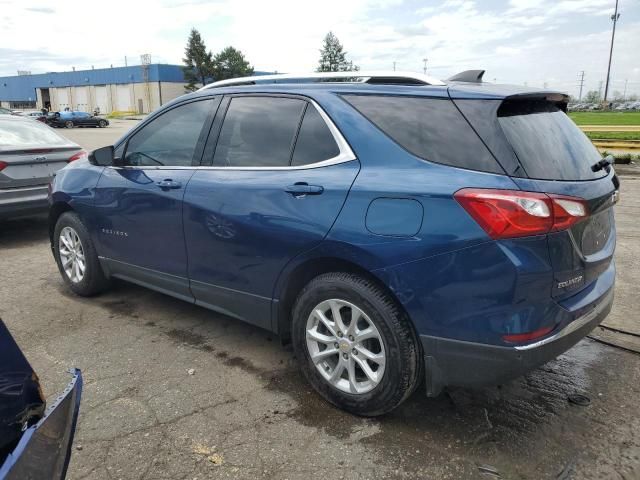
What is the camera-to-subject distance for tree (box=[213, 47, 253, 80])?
79.8m

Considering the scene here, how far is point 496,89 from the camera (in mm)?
2832

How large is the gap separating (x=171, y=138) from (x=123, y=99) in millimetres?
81348

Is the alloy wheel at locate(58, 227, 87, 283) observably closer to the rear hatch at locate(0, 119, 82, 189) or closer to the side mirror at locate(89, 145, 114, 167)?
the side mirror at locate(89, 145, 114, 167)

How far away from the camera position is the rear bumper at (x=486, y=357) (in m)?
2.43

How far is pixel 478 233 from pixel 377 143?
77 cm

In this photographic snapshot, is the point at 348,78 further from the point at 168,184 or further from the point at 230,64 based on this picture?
the point at 230,64

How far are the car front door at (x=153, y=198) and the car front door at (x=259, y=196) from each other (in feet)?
0.47

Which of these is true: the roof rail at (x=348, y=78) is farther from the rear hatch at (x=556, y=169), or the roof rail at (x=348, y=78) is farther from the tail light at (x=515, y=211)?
the tail light at (x=515, y=211)

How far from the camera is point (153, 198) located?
3.85m

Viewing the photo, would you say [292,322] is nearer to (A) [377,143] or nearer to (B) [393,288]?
(B) [393,288]

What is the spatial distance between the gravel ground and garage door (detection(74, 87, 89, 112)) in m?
89.0

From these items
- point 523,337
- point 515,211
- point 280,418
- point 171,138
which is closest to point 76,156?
point 171,138

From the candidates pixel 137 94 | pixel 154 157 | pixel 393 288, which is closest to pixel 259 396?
pixel 393 288

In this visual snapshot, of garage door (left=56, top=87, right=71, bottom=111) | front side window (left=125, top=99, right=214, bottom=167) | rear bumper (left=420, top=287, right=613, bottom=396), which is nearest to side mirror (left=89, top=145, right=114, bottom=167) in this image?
front side window (left=125, top=99, right=214, bottom=167)
